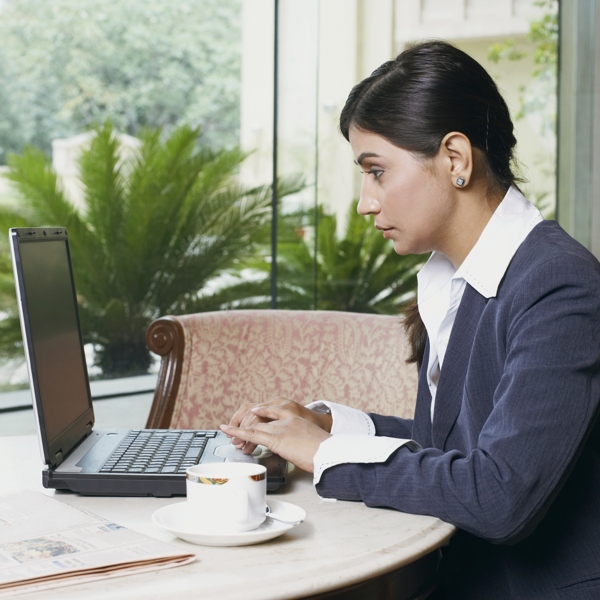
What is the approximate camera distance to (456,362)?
4.84ft

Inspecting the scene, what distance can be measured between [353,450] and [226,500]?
0.26 m

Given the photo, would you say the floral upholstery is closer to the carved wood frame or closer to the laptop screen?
the carved wood frame

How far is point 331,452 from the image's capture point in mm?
1325

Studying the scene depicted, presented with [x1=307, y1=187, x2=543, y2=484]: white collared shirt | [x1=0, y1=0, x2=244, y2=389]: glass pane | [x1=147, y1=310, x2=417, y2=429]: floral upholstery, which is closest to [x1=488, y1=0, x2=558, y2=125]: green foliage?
[x1=0, y1=0, x2=244, y2=389]: glass pane

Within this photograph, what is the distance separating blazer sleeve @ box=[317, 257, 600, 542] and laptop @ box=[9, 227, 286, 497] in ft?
0.77

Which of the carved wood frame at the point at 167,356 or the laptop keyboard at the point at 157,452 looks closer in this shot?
the laptop keyboard at the point at 157,452

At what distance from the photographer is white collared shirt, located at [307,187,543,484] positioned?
1.32m

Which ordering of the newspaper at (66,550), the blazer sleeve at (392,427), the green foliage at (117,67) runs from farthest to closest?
the green foliage at (117,67) < the blazer sleeve at (392,427) < the newspaper at (66,550)

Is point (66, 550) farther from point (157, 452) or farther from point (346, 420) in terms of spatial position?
point (346, 420)

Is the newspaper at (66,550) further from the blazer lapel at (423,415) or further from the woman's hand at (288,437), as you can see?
the blazer lapel at (423,415)

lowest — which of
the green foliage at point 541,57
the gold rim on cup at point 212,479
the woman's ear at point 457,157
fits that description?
the gold rim on cup at point 212,479

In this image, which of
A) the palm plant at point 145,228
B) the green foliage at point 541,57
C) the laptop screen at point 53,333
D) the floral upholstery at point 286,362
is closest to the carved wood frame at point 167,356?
the floral upholstery at point 286,362

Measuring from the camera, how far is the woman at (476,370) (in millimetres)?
1204

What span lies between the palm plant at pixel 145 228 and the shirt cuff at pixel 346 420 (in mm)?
3767
